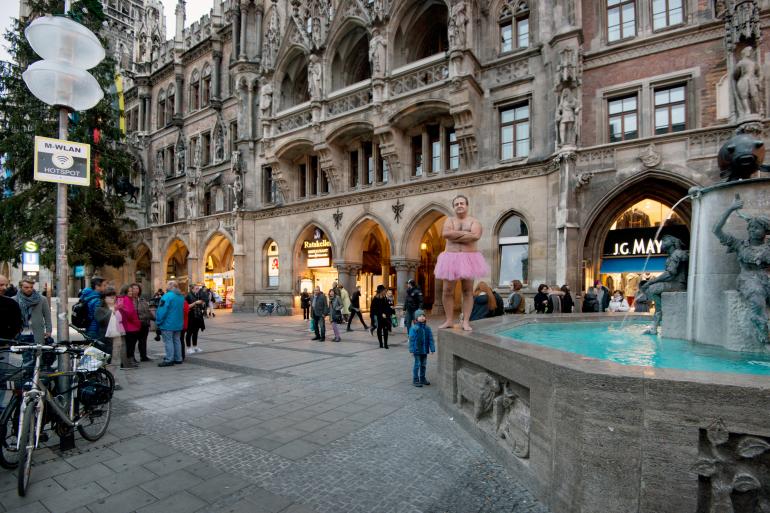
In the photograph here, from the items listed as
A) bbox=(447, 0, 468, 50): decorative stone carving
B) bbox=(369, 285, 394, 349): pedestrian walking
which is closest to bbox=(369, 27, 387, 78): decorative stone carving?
bbox=(447, 0, 468, 50): decorative stone carving

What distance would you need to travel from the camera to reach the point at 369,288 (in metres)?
27.0

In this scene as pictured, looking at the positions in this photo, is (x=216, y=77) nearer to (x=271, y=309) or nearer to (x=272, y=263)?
(x=272, y=263)

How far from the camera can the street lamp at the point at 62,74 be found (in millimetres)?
4664

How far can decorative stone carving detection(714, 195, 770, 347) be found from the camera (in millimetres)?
4199

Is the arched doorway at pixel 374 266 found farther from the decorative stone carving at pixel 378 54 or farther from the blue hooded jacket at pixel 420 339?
the blue hooded jacket at pixel 420 339

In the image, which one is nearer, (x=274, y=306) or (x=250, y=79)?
(x=274, y=306)

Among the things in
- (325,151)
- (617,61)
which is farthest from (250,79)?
(617,61)

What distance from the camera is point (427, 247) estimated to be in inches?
1060

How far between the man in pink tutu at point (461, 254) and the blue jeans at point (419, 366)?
1535mm

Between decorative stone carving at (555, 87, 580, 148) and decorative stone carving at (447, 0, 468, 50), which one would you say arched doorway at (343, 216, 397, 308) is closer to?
decorative stone carving at (447, 0, 468, 50)

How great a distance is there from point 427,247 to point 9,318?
916 inches

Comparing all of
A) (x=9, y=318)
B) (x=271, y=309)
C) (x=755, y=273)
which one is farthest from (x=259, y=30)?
(x=755, y=273)

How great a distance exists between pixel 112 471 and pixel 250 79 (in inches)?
1085

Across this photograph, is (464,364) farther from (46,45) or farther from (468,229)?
(46,45)
